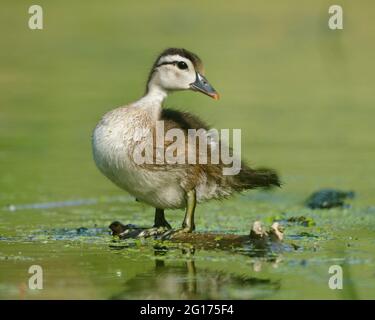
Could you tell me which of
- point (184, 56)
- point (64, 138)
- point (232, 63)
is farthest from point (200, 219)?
point (232, 63)

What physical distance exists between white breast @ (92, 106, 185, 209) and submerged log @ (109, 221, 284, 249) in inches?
10.4

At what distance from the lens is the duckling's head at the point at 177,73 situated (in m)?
8.81

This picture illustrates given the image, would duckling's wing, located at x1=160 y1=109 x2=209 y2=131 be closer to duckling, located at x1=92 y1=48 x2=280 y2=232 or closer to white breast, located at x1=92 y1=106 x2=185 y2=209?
duckling, located at x1=92 y1=48 x2=280 y2=232

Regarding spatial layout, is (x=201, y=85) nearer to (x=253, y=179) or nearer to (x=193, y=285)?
(x=253, y=179)

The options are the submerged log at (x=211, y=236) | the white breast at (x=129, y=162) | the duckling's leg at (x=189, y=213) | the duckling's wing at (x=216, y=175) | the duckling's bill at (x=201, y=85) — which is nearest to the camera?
the submerged log at (x=211, y=236)

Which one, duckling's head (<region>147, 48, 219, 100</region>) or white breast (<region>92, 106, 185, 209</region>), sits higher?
duckling's head (<region>147, 48, 219, 100</region>)

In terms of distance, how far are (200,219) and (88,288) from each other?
9.69 feet

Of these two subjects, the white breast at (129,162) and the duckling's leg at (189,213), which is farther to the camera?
the duckling's leg at (189,213)

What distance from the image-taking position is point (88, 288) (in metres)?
6.72

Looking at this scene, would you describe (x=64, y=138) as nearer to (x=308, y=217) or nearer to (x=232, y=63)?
(x=308, y=217)

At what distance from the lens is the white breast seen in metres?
8.24

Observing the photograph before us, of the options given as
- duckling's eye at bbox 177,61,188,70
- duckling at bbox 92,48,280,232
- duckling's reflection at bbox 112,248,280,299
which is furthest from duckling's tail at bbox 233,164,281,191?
duckling's reflection at bbox 112,248,280,299

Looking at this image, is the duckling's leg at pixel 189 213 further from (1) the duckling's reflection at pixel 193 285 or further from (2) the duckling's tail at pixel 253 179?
(1) the duckling's reflection at pixel 193 285

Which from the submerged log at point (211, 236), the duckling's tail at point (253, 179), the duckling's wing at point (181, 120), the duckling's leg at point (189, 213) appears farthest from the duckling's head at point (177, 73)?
the submerged log at point (211, 236)
